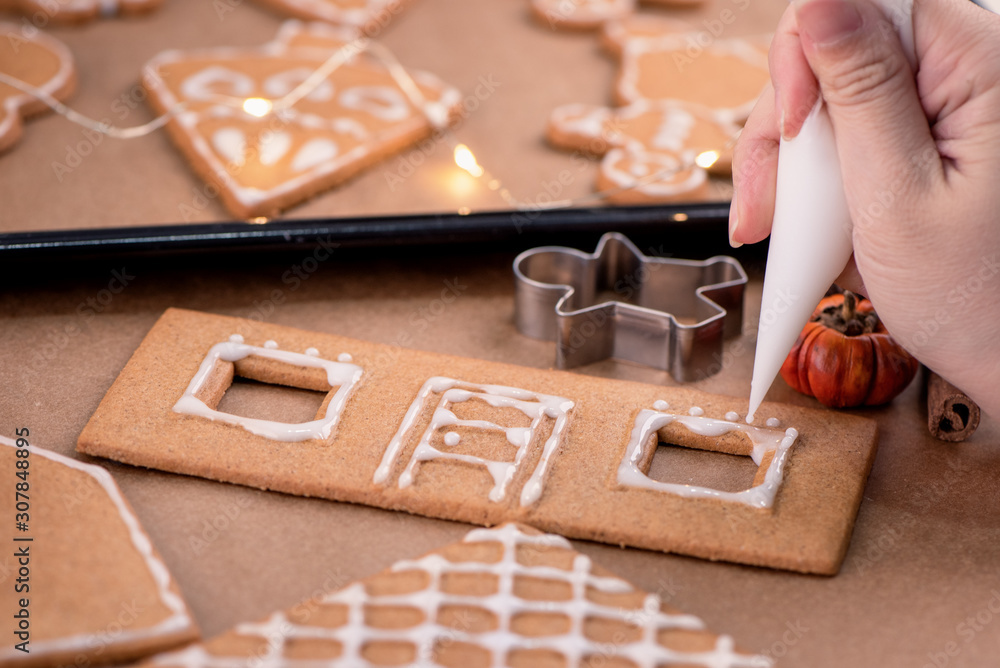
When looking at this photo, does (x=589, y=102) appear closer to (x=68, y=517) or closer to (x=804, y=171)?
(x=804, y=171)

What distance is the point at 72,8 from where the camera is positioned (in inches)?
102

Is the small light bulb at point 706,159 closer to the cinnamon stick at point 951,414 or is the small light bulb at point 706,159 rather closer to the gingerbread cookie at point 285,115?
the gingerbread cookie at point 285,115

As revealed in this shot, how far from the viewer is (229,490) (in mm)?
1369

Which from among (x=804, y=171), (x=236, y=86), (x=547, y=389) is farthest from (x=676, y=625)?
(x=236, y=86)

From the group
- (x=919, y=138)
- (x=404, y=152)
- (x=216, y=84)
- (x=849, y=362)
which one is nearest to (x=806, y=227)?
(x=919, y=138)

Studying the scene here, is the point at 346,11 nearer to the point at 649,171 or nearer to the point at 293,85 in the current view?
the point at 293,85

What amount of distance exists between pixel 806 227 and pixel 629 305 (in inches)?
15.8

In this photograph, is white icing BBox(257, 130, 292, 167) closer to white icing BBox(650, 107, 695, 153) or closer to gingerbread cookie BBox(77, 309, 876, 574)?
gingerbread cookie BBox(77, 309, 876, 574)

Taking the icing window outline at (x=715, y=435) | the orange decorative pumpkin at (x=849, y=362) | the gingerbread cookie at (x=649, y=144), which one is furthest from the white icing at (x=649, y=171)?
the icing window outline at (x=715, y=435)

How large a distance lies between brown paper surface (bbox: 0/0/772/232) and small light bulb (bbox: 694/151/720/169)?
6 cm

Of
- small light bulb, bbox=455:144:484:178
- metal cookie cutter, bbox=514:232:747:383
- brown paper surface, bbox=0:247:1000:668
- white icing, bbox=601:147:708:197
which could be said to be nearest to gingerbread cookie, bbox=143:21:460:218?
small light bulb, bbox=455:144:484:178

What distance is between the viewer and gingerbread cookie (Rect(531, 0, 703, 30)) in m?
2.62

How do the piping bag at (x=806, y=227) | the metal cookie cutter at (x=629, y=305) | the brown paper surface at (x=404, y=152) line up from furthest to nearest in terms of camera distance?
the brown paper surface at (x=404, y=152)
the metal cookie cutter at (x=629, y=305)
the piping bag at (x=806, y=227)

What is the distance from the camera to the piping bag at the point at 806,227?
1.26m
